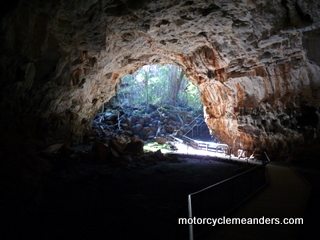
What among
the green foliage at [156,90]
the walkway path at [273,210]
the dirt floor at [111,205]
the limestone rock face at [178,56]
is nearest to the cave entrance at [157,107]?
the green foliage at [156,90]

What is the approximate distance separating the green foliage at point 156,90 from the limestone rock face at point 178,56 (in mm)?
16531

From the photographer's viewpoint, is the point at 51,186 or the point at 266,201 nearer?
the point at 266,201

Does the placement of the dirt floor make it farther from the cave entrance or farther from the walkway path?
the cave entrance

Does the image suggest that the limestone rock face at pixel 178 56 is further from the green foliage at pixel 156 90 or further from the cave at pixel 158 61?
the green foliage at pixel 156 90

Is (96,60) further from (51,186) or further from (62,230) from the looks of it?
(62,230)

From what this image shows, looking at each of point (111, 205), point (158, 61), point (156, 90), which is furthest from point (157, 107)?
point (111, 205)

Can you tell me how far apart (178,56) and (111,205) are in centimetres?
1279

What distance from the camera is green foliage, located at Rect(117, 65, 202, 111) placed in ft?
114

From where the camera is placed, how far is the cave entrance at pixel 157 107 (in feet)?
97.6

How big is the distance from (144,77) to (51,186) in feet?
96.4

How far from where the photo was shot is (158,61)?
18.3m

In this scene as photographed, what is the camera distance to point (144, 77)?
35.7m

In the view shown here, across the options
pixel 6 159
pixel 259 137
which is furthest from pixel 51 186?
pixel 259 137

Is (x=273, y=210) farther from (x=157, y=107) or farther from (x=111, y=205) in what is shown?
(x=157, y=107)
